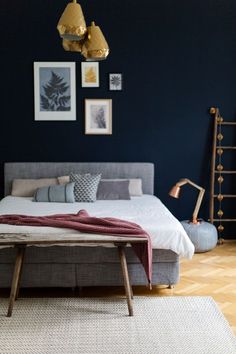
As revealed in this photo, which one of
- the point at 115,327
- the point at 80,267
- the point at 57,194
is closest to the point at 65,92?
the point at 57,194

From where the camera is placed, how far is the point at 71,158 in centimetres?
591

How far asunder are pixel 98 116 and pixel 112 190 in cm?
104

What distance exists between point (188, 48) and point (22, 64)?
2047mm

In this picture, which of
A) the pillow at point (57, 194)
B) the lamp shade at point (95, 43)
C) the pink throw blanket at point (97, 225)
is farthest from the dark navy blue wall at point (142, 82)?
the lamp shade at point (95, 43)

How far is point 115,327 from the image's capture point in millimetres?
3379

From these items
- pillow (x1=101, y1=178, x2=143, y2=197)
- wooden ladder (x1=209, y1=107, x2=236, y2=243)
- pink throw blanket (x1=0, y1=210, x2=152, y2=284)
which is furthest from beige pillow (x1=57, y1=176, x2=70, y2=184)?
wooden ladder (x1=209, y1=107, x2=236, y2=243)

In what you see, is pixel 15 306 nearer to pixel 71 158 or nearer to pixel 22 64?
pixel 71 158

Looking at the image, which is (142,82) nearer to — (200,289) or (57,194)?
(57,194)

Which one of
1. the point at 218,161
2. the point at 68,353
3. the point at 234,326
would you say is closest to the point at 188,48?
the point at 218,161

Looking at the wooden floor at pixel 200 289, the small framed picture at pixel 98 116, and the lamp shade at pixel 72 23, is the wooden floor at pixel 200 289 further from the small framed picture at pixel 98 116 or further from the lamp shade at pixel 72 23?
the lamp shade at pixel 72 23

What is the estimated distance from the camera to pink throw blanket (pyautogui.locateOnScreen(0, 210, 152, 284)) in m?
3.66

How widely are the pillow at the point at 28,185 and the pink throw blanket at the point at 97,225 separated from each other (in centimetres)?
143

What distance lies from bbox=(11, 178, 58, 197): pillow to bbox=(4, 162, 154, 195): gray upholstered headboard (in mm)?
157

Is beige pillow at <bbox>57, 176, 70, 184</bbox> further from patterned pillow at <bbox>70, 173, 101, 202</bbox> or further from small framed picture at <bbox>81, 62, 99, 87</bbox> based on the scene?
Answer: small framed picture at <bbox>81, 62, 99, 87</bbox>
